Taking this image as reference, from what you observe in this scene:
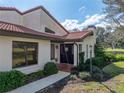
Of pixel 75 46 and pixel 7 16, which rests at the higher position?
pixel 7 16

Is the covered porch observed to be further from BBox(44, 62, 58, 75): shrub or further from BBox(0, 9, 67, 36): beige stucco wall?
BBox(44, 62, 58, 75): shrub

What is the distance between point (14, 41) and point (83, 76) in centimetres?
644

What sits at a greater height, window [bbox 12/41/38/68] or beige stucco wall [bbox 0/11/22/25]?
beige stucco wall [bbox 0/11/22/25]

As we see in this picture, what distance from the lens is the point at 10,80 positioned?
10.6 metres

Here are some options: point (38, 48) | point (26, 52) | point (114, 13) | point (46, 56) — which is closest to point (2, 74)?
point (26, 52)

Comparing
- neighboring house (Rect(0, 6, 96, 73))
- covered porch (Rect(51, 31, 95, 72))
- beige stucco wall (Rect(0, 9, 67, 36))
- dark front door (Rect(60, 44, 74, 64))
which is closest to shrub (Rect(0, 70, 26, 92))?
neighboring house (Rect(0, 6, 96, 73))

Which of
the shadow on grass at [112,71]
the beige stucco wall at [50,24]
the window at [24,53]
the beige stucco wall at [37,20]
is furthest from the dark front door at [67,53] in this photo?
the window at [24,53]

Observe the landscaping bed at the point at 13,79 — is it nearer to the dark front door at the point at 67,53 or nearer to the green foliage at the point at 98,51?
the dark front door at the point at 67,53

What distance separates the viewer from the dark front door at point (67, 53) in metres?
21.3

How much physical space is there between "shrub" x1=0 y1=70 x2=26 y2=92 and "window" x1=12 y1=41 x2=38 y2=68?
142cm

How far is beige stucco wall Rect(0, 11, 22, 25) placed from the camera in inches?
725

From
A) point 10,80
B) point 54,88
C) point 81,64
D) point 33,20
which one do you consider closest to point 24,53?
point 10,80

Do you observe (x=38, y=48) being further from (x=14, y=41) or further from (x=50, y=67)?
(x=14, y=41)

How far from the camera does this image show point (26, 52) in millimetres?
13992
